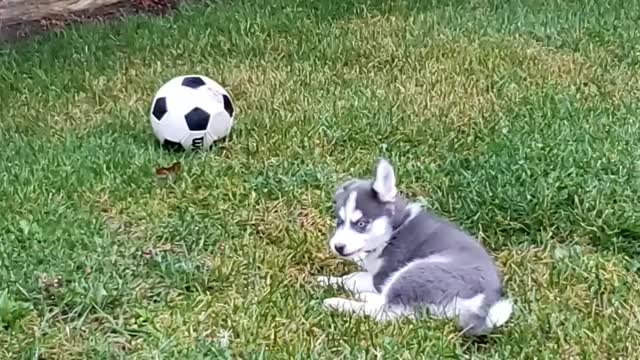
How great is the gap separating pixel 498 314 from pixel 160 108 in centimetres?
219

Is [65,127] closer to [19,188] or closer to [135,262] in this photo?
[19,188]

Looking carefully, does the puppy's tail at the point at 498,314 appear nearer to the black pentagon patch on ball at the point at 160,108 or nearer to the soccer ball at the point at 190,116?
the soccer ball at the point at 190,116

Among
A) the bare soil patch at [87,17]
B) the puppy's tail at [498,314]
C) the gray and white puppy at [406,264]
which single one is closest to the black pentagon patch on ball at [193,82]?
the gray and white puppy at [406,264]

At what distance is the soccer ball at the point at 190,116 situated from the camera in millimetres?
4859

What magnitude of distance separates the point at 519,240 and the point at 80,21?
4558 millimetres

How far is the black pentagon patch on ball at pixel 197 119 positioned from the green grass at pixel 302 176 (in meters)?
0.13

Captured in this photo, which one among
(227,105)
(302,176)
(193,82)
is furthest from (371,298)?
(193,82)

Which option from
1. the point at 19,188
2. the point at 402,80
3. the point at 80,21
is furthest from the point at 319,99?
the point at 80,21

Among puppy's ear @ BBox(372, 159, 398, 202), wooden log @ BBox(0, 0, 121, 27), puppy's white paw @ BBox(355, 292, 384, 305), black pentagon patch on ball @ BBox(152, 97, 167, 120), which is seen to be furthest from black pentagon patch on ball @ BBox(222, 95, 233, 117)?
wooden log @ BBox(0, 0, 121, 27)

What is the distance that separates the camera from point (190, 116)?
4844mm

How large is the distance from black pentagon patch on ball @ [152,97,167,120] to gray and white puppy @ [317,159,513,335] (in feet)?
4.94

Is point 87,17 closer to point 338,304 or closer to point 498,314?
point 338,304

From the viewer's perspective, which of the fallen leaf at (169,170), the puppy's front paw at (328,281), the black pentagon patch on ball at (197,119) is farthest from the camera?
the black pentagon patch on ball at (197,119)

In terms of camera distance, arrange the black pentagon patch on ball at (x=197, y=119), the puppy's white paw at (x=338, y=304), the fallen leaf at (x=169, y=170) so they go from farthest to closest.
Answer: the black pentagon patch on ball at (x=197, y=119) → the fallen leaf at (x=169, y=170) → the puppy's white paw at (x=338, y=304)
